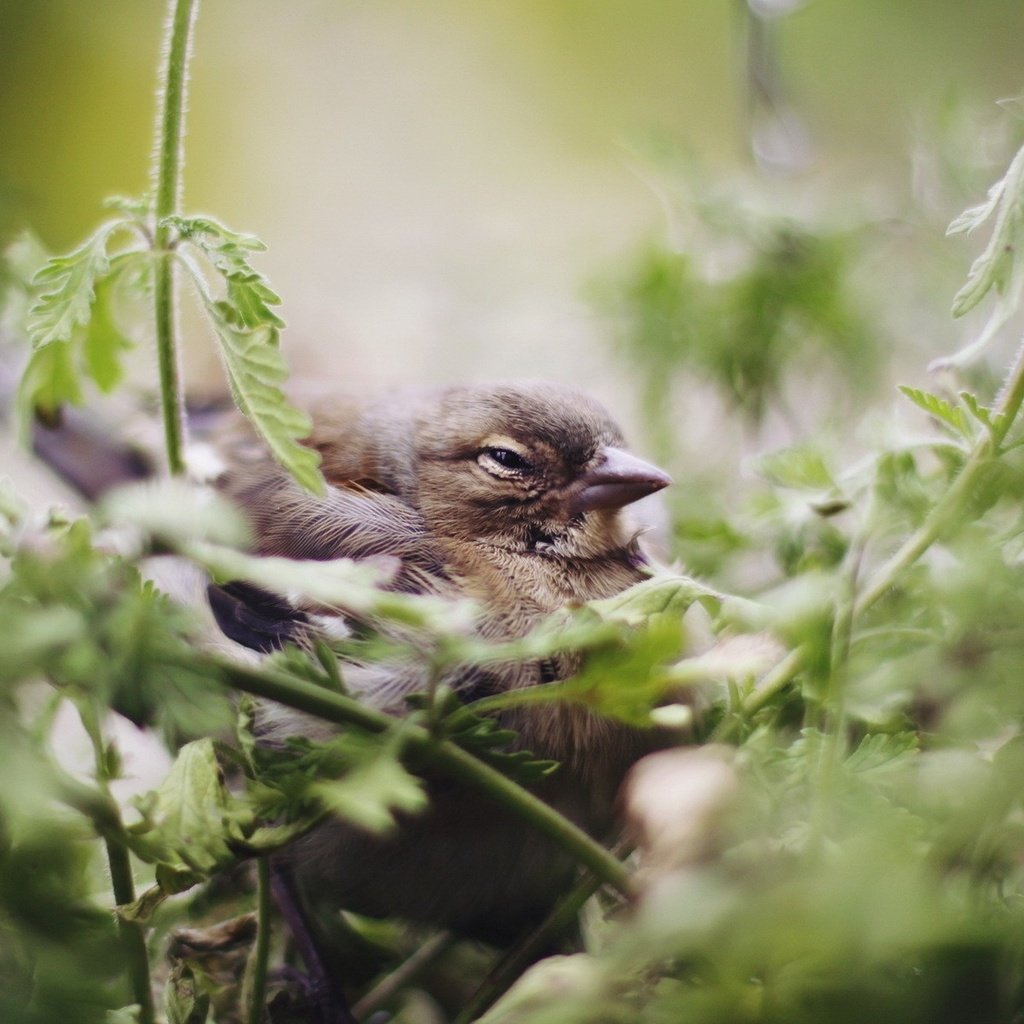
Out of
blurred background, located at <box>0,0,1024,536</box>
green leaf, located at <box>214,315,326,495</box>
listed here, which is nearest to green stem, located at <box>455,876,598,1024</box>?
green leaf, located at <box>214,315,326,495</box>

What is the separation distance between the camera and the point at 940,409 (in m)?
0.65

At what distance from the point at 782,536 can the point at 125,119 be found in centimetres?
326

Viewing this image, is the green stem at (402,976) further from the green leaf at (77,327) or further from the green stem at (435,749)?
the green leaf at (77,327)

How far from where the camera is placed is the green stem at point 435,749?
0.51 metres

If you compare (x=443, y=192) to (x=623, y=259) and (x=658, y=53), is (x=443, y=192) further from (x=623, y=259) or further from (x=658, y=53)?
(x=623, y=259)

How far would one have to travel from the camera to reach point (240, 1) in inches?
155

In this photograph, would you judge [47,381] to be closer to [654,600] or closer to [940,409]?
[654,600]

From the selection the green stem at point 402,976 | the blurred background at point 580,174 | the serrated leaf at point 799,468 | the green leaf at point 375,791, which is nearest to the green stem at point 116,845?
the green leaf at point 375,791

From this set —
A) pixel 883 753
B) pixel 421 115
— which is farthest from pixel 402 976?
pixel 421 115

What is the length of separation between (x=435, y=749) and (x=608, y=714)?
0.09 meters

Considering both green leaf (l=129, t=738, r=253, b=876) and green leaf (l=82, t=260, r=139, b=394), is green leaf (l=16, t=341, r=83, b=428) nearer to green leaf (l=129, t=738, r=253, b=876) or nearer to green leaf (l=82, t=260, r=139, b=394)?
green leaf (l=82, t=260, r=139, b=394)

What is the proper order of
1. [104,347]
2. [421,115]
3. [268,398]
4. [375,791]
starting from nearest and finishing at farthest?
[375,791], [268,398], [104,347], [421,115]

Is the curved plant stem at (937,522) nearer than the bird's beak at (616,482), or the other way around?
the curved plant stem at (937,522)

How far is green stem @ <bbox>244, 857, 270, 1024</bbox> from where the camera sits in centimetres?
65
